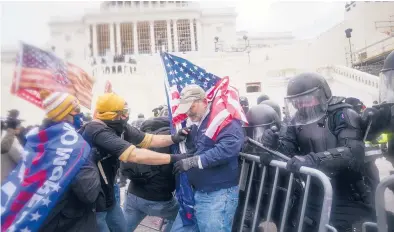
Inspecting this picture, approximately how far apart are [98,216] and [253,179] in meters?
1.61

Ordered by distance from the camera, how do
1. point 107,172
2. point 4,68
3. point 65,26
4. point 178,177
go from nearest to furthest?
point 4,68 < point 107,172 < point 178,177 < point 65,26

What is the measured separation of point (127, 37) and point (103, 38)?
3.74 metres

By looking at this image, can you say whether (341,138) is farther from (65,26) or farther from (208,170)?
(65,26)

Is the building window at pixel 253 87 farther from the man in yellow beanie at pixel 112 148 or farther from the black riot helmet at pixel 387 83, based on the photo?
the man in yellow beanie at pixel 112 148

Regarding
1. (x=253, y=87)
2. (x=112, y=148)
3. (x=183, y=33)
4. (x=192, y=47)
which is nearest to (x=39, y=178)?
(x=112, y=148)

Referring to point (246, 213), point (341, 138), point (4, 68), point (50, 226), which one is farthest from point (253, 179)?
point (4, 68)

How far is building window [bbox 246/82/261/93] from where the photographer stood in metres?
22.8

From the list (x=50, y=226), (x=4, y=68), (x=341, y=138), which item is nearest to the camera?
(x=4, y=68)

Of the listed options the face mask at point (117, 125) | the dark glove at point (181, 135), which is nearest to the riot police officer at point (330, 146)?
the dark glove at point (181, 135)

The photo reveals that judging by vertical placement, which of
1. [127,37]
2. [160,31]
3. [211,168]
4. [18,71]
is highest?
[160,31]

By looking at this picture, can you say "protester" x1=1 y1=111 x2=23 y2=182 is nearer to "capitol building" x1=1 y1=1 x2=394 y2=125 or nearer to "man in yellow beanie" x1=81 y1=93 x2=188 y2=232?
"capitol building" x1=1 y1=1 x2=394 y2=125

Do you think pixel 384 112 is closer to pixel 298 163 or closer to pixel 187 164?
pixel 298 163

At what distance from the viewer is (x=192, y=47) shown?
5375 cm

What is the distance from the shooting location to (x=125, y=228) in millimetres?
3609
